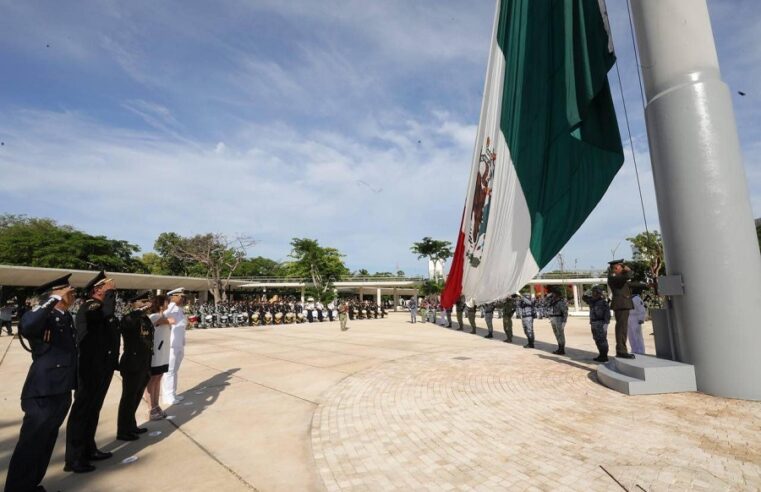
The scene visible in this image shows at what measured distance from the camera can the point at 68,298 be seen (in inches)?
139

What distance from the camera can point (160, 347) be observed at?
16.6 feet

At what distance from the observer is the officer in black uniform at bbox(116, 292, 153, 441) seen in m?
4.27

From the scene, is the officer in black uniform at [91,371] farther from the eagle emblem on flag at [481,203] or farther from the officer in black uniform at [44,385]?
the eagle emblem on flag at [481,203]

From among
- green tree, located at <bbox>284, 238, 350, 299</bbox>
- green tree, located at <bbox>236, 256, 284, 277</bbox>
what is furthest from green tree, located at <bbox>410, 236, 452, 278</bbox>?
green tree, located at <bbox>236, 256, 284, 277</bbox>

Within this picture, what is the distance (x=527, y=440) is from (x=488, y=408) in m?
1.15

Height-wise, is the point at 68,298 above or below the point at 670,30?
below

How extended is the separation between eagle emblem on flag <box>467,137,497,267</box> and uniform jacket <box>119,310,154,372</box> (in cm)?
550

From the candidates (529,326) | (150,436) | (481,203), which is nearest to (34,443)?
(150,436)

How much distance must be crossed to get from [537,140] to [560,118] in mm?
496

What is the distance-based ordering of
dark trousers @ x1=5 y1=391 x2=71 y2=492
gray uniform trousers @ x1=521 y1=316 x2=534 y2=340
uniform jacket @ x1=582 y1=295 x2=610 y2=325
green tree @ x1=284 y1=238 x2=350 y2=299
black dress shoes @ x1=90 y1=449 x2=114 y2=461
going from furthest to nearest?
green tree @ x1=284 y1=238 x2=350 y2=299
gray uniform trousers @ x1=521 y1=316 x2=534 y2=340
uniform jacket @ x1=582 y1=295 x2=610 y2=325
black dress shoes @ x1=90 y1=449 x2=114 y2=461
dark trousers @ x1=5 y1=391 x2=71 y2=492

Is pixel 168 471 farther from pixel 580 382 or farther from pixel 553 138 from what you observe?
pixel 553 138

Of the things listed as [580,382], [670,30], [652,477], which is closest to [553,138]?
[670,30]

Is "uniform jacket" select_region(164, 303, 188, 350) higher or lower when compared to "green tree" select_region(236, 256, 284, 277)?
lower

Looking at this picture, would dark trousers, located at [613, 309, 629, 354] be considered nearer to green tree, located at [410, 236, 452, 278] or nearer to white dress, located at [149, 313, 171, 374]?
white dress, located at [149, 313, 171, 374]
